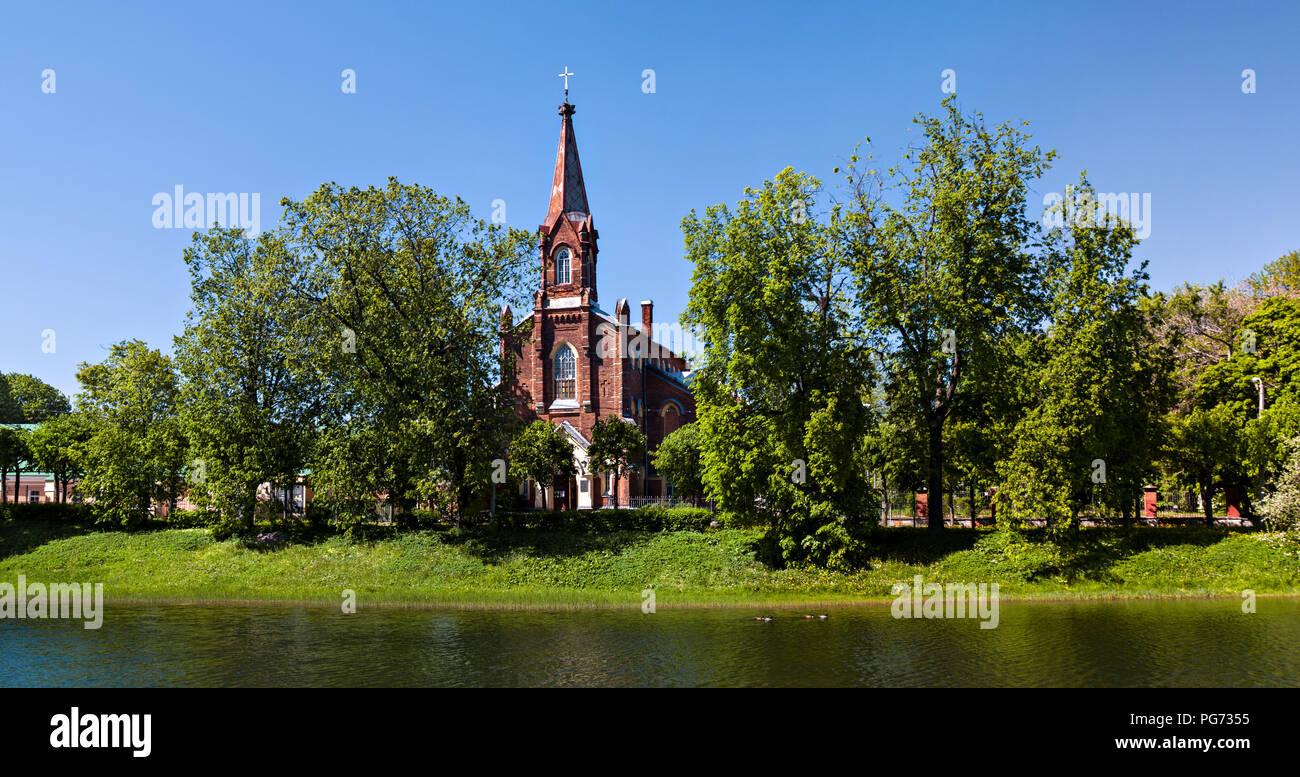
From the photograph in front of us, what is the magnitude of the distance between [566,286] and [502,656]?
45220 mm

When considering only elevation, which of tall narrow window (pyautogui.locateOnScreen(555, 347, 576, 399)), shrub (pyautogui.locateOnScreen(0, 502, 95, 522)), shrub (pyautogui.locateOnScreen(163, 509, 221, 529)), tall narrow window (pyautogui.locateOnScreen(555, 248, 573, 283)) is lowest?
shrub (pyautogui.locateOnScreen(163, 509, 221, 529))

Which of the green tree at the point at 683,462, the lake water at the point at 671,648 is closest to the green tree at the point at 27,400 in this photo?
the green tree at the point at 683,462

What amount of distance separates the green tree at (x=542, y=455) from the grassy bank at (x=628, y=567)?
3.22m

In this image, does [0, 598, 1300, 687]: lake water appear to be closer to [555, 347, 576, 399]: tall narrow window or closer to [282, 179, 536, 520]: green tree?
[282, 179, 536, 520]: green tree

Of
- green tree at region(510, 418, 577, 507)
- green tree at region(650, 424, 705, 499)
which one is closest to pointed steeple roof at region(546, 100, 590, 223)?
green tree at region(510, 418, 577, 507)

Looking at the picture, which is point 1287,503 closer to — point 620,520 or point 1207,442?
point 1207,442

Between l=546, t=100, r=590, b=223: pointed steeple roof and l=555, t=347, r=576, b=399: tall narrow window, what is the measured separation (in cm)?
1048

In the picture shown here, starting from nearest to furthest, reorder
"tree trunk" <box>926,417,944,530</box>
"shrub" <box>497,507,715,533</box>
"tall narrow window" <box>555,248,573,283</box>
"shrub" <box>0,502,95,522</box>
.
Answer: "tree trunk" <box>926,417,944,530</box> → "shrub" <box>497,507,715,533</box> → "shrub" <box>0,502,95,522</box> → "tall narrow window" <box>555,248,573,283</box>

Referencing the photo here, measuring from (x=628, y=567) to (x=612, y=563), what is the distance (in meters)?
0.83

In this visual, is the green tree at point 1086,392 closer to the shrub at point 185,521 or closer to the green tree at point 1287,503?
the green tree at point 1287,503

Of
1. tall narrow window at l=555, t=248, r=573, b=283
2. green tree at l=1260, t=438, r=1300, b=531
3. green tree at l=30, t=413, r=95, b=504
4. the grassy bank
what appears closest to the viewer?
the grassy bank

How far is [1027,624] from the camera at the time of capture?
76.2ft

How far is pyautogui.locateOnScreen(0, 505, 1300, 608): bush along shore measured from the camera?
29.5 metres
